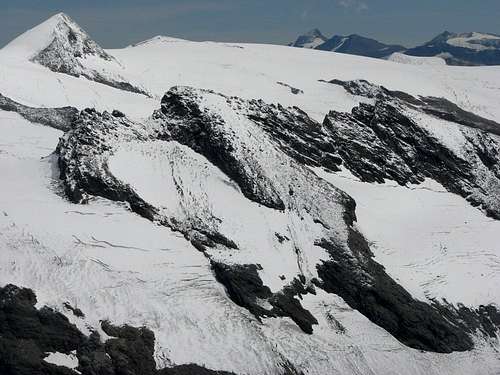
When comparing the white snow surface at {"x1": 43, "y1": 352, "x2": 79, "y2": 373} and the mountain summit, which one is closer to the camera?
the white snow surface at {"x1": 43, "y1": 352, "x2": 79, "y2": 373}

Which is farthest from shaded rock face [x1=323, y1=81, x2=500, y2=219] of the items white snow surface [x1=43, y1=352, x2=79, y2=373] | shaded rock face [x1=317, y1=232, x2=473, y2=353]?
white snow surface [x1=43, y1=352, x2=79, y2=373]

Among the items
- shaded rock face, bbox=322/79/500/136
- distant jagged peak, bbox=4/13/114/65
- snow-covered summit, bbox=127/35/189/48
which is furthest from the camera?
snow-covered summit, bbox=127/35/189/48

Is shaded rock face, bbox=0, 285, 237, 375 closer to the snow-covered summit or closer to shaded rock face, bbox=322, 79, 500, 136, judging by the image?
shaded rock face, bbox=322, 79, 500, 136

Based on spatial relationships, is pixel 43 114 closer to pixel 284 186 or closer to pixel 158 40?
pixel 284 186

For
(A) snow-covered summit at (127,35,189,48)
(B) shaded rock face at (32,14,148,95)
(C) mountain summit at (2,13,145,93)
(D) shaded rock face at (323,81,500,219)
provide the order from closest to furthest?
(D) shaded rock face at (323,81,500,219) → (B) shaded rock face at (32,14,148,95) → (C) mountain summit at (2,13,145,93) → (A) snow-covered summit at (127,35,189,48)

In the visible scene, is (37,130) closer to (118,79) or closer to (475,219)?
(118,79)

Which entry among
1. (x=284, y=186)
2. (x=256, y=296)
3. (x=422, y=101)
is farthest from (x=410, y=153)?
(x=422, y=101)
